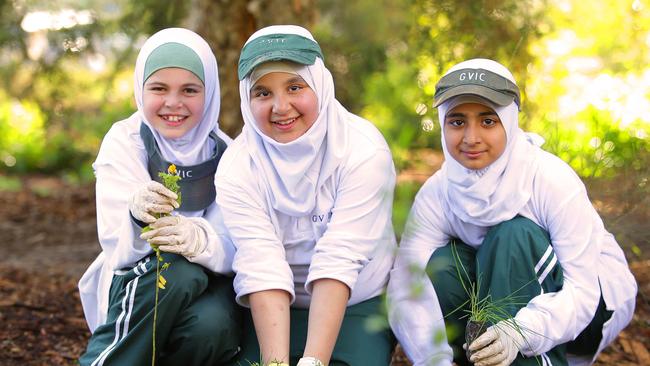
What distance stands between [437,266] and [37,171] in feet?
21.8

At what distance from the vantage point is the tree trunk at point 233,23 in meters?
4.73

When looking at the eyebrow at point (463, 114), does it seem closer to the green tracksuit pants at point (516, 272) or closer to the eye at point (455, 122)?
the eye at point (455, 122)

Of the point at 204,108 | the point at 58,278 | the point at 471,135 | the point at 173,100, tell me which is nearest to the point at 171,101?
the point at 173,100

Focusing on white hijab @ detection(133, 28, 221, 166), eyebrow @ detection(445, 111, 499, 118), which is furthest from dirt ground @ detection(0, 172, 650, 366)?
white hijab @ detection(133, 28, 221, 166)

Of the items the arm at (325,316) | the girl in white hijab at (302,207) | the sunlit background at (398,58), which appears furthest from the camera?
the sunlit background at (398,58)

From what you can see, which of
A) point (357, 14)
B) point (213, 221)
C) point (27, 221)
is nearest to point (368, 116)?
point (357, 14)

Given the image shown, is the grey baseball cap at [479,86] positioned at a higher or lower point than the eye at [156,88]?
higher

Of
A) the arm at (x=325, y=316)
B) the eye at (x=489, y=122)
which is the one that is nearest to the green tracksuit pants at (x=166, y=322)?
the arm at (x=325, y=316)

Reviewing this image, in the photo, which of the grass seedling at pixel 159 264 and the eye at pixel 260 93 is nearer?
the grass seedling at pixel 159 264

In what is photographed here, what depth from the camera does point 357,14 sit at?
257 inches

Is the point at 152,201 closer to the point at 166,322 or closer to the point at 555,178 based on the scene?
the point at 166,322

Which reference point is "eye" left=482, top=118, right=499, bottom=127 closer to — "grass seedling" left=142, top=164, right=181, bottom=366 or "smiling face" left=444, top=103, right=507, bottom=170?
"smiling face" left=444, top=103, right=507, bottom=170

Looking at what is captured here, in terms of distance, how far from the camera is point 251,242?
9.07 feet

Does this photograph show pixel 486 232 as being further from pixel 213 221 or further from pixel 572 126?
pixel 572 126
